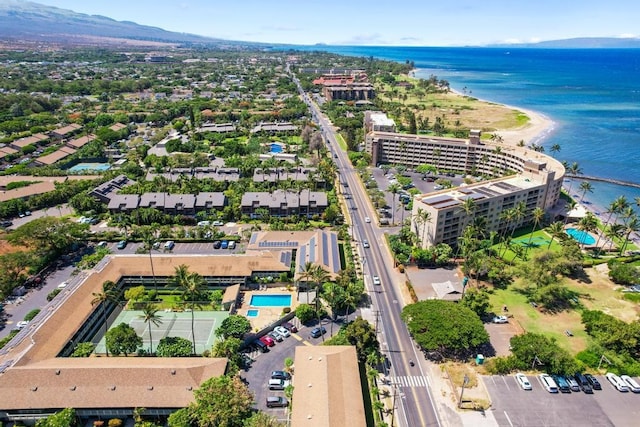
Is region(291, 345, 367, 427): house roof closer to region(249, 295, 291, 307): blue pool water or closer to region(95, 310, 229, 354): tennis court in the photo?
region(249, 295, 291, 307): blue pool water

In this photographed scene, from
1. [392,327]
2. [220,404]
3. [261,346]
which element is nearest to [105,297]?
[261,346]

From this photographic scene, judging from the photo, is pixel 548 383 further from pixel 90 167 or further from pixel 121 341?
pixel 90 167

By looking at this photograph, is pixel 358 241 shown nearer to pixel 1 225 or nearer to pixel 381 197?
pixel 381 197

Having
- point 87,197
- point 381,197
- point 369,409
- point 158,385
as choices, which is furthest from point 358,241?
point 87,197

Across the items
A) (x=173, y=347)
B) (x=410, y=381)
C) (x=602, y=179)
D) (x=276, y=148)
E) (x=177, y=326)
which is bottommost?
(x=177, y=326)

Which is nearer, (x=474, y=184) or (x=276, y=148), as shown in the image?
(x=474, y=184)

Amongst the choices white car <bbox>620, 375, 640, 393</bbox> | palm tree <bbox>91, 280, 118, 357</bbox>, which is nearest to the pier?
white car <bbox>620, 375, 640, 393</bbox>

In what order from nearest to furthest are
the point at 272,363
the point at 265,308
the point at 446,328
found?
the point at 272,363
the point at 446,328
the point at 265,308
